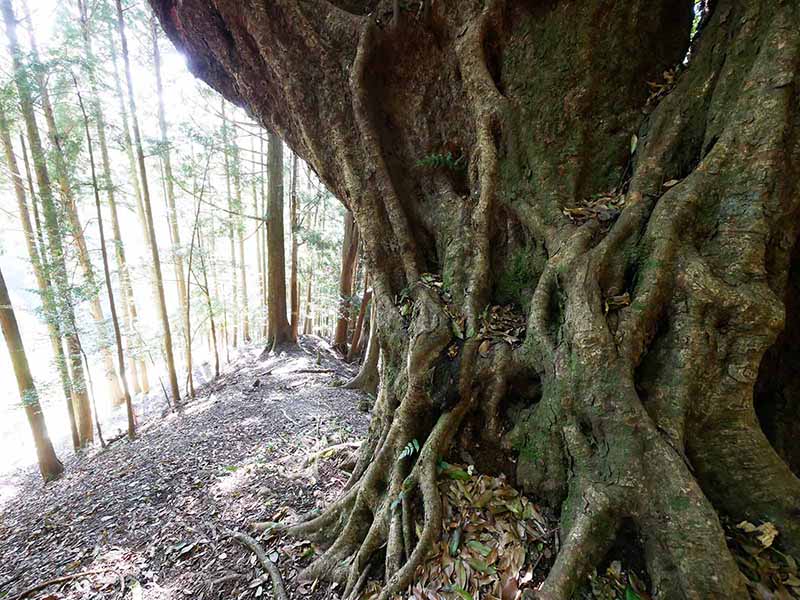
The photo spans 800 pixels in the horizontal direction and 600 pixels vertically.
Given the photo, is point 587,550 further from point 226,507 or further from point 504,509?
point 226,507

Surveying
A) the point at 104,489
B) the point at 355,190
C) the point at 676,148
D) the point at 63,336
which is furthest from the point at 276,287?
the point at 676,148

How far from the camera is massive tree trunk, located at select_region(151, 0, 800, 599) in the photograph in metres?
1.68

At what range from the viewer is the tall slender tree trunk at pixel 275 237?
862 centimetres

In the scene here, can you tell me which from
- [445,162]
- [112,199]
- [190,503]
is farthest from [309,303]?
[445,162]

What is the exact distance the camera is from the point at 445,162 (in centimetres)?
303

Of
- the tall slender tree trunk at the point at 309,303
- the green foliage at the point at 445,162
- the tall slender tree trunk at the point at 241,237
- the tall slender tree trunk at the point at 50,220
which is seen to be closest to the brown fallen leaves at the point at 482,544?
the green foliage at the point at 445,162

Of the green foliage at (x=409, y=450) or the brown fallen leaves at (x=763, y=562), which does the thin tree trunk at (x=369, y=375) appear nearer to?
the green foliage at (x=409, y=450)

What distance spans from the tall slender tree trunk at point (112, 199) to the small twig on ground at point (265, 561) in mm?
7179

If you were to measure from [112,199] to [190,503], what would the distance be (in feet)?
31.0

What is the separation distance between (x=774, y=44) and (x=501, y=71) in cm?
165

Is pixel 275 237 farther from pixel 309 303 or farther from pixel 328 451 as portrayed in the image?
pixel 328 451

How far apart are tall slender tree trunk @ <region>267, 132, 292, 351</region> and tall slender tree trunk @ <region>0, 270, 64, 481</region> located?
453 centimetres

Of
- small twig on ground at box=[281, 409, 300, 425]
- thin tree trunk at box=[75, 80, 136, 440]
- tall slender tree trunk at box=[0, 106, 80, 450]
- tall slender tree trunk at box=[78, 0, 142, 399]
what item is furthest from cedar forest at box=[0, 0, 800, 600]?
tall slender tree trunk at box=[78, 0, 142, 399]

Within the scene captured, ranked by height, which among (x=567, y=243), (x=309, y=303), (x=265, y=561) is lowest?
(x=309, y=303)
